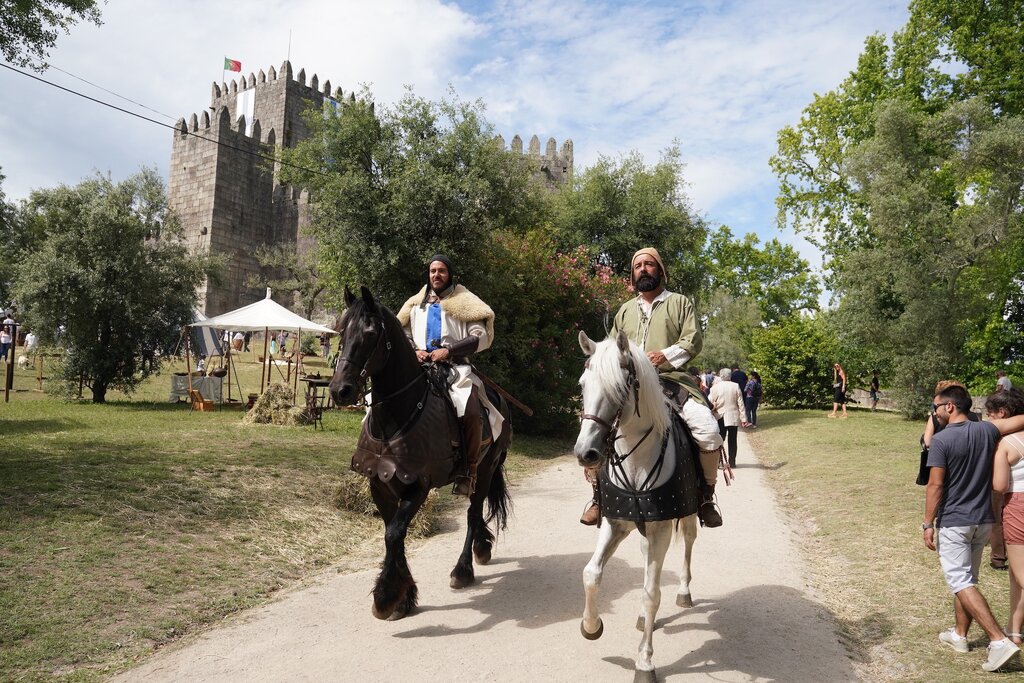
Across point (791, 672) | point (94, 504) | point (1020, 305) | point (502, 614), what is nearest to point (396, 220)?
point (94, 504)

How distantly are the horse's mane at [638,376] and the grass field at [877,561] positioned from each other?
215cm

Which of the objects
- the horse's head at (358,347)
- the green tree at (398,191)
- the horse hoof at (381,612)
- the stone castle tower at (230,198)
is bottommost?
the horse hoof at (381,612)

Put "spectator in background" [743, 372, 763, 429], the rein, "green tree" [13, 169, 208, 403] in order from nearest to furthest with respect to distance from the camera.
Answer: the rein → "green tree" [13, 169, 208, 403] → "spectator in background" [743, 372, 763, 429]

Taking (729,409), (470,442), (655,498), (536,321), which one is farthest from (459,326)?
(536,321)

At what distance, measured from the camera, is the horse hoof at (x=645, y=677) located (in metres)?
4.02

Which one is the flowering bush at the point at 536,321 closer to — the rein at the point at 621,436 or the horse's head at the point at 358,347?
the horse's head at the point at 358,347

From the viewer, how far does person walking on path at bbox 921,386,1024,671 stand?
4.61 metres

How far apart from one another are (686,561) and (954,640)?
1.86 metres

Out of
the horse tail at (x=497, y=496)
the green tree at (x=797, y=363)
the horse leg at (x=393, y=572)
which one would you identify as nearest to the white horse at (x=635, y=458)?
the horse leg at (x=393, y=572)

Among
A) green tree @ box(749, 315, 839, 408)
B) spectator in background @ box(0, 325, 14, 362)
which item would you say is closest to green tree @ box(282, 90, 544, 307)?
spectator in background @ box(0, 325, 14, 362)

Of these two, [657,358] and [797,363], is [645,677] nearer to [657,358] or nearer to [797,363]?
[657,358]

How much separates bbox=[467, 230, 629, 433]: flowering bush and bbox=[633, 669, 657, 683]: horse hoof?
10278 mm

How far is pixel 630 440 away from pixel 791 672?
1.78 meters

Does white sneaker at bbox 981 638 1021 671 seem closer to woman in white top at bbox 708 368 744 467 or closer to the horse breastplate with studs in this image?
the horse breastplate with studs
